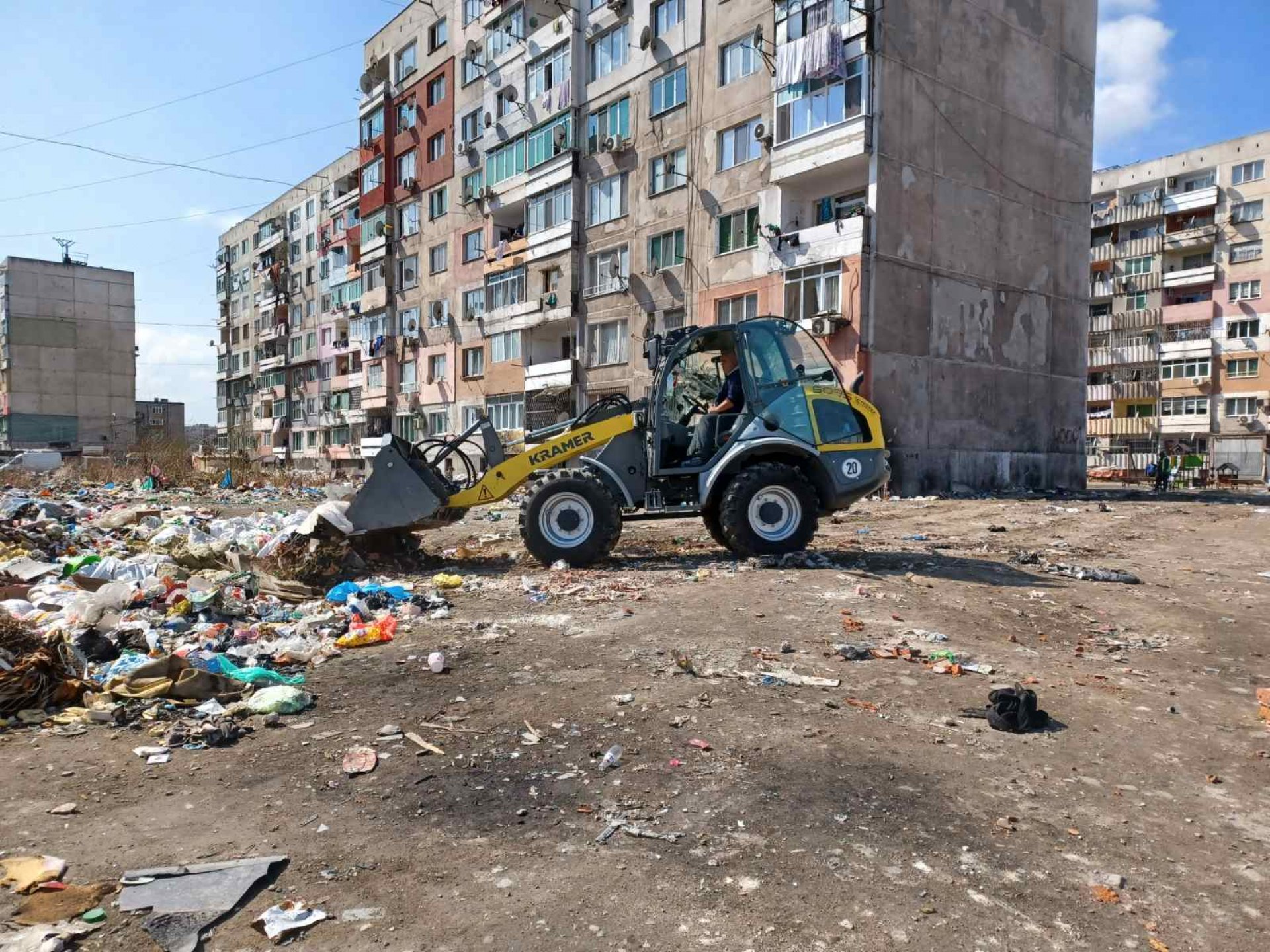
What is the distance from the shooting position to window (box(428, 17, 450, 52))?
133 feet

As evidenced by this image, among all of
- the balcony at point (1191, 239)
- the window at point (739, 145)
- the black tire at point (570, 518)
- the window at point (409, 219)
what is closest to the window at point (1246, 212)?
→ the balcony at point (1191, 239)

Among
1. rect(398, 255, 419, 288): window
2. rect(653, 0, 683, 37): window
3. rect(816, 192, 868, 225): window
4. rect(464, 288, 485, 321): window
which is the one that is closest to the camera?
rect(816, 192, 868, 225): window

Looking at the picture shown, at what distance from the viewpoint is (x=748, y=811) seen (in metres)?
3.61

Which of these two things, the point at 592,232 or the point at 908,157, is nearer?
the point at 908,157

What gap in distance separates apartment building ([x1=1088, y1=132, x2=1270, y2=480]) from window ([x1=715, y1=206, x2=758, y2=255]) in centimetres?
2464

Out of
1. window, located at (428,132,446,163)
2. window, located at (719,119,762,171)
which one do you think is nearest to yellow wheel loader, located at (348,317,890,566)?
window, located at (719,119,762,171)

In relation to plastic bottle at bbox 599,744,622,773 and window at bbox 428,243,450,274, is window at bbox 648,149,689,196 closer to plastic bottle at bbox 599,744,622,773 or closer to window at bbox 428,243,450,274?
window at bbox 428,243,450,274

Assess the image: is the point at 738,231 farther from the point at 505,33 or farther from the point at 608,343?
the point at 505,33

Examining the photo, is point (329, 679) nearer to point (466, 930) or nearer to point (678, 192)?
point (466, 930)

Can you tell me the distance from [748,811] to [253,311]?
73651mm

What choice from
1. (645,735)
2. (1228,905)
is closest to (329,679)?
(645,735)

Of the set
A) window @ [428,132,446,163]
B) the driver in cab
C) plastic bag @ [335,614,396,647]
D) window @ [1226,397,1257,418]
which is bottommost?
plastic bag @ [335,614,396,647]

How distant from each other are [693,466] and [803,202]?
17091 mm

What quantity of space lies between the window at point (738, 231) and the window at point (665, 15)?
6.83 m
